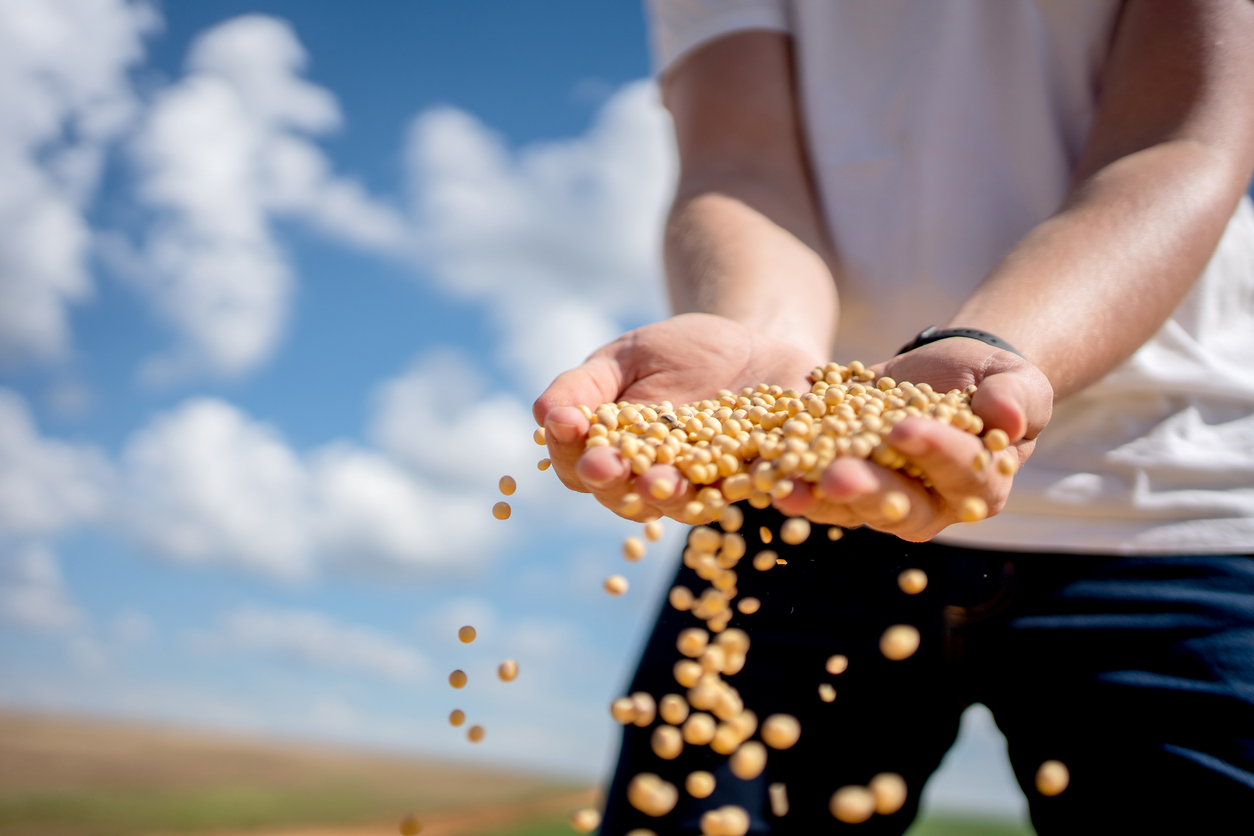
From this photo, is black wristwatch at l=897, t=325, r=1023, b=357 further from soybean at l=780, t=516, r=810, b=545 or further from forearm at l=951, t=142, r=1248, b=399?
soybean at l=780, t=516, r=810, b=545

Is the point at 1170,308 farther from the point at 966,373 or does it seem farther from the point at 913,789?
the point at 913,789

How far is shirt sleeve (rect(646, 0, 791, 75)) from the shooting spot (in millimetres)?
1654

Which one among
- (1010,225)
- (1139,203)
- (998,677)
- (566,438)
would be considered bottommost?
(998,677)

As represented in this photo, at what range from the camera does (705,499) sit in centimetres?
100

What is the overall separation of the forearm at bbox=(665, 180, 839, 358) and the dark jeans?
0.36m

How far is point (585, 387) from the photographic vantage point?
108 centimetres

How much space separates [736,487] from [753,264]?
0.52 m

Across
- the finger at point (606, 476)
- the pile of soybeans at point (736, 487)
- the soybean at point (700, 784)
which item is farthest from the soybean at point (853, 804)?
the finger at point (606, 476)

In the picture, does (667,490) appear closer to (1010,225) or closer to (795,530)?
(795,530)

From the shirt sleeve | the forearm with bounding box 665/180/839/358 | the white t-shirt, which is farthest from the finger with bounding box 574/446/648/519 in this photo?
the shirt sleeve

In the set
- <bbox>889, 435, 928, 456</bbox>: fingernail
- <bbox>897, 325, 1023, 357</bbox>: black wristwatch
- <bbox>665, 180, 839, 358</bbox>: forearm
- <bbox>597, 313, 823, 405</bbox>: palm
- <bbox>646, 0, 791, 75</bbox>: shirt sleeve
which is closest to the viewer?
<bbox>889, 435, 928, 456</bbox>: fingernail

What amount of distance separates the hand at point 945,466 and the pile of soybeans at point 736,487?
0.02 metres

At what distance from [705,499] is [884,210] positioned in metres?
0.77

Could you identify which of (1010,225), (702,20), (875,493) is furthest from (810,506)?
(702,20)
